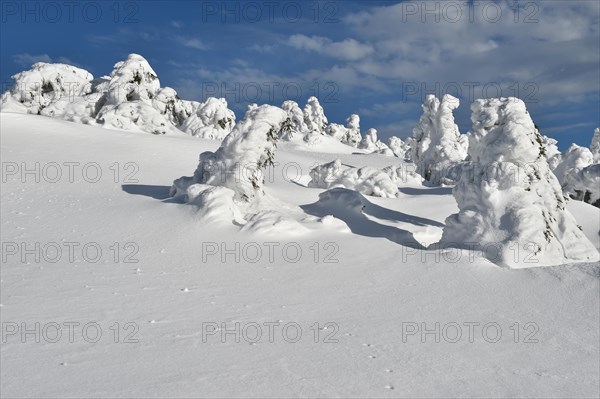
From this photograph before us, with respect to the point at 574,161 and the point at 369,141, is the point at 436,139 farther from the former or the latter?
the point at 369,141

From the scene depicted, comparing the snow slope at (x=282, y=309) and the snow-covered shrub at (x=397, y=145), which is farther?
the snow-covered shrub at (x=397, y=145)

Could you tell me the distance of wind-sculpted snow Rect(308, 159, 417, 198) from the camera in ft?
65.4

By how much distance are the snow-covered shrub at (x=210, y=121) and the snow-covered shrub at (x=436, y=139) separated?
14751mm

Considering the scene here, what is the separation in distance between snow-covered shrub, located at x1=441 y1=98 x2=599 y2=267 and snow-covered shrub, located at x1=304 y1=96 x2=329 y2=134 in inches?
2396

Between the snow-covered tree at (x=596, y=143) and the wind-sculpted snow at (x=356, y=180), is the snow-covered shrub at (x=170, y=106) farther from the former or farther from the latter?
the snow-covered tree at (x=596, y=143)

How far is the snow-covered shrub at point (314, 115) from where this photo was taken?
73.6 metres

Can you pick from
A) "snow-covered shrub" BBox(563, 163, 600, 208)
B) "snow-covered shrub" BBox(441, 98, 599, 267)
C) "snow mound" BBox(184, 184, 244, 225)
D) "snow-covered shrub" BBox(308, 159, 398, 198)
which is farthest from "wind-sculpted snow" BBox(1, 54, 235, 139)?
"snow-covered shrub" BBox(563, 163, 600, 208)

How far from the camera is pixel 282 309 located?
23.8 feet

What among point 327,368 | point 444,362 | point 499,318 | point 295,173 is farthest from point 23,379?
point 295,173

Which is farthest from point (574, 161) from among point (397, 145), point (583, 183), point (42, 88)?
point (397, 145)

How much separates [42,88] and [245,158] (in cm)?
2722

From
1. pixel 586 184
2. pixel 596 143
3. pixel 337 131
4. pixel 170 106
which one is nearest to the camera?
pixel 586 184

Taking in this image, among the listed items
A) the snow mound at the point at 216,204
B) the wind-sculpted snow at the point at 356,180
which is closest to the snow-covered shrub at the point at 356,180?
the wind-sculpted snow at the point at 356,180

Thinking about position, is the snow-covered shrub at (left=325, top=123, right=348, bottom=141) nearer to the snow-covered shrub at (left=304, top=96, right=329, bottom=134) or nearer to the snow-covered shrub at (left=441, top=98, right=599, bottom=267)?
the snow-covered shrub at (left=304, top=96, right=329, bottom=134)
